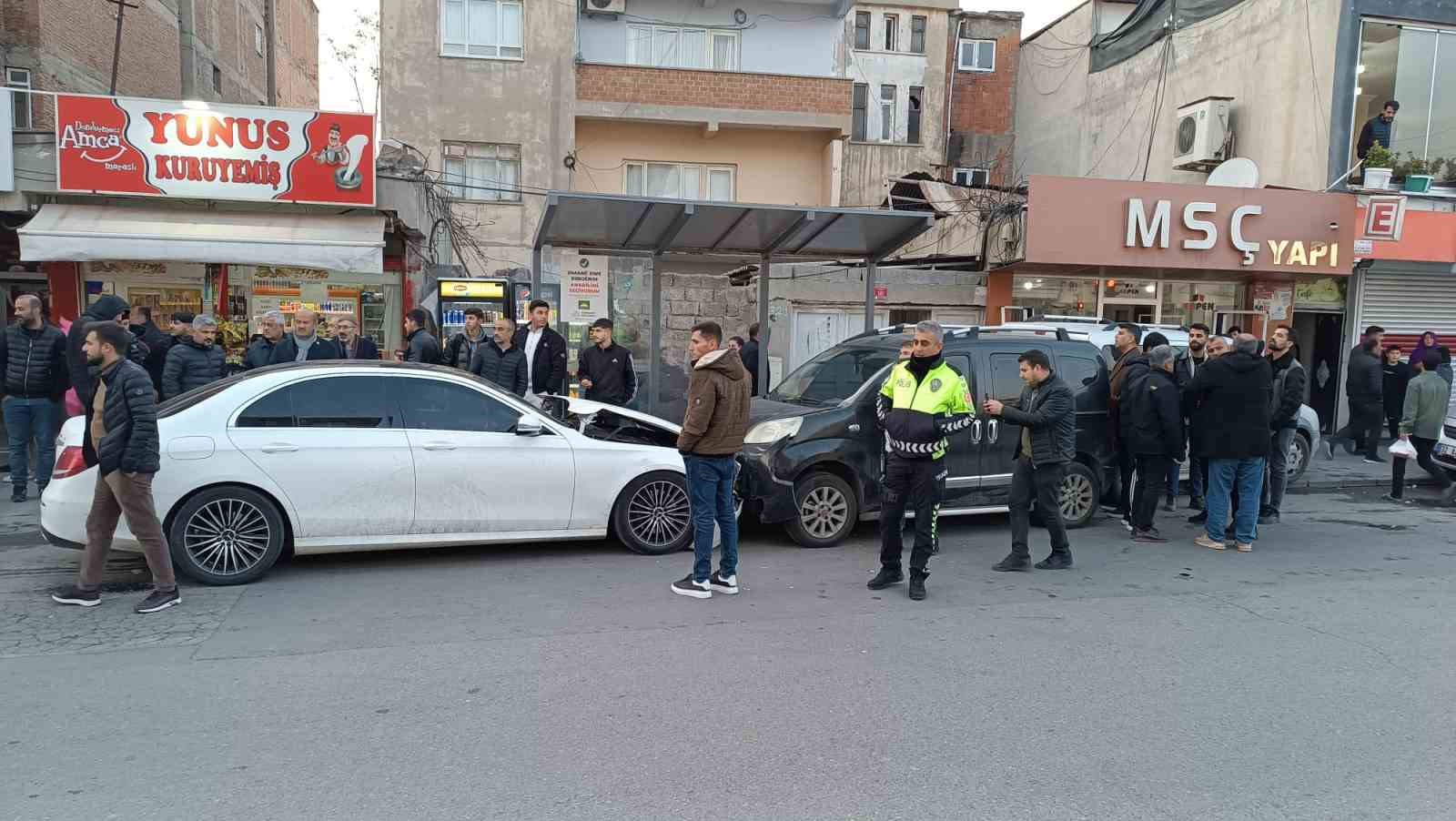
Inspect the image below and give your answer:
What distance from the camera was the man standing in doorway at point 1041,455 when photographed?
7.08m

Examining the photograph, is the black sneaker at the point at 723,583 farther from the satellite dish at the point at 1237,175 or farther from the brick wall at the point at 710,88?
the brick wall at the point at 710,88

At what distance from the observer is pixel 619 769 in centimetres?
375

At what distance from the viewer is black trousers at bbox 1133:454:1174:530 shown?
8.34 metres

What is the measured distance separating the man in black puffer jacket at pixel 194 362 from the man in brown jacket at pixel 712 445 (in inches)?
200

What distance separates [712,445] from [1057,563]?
10.0 feet

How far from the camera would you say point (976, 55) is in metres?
27.3

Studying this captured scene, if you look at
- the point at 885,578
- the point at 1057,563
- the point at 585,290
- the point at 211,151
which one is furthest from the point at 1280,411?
the point at 211,151

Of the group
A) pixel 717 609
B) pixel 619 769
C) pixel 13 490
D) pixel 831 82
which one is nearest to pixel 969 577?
pixel 717 609

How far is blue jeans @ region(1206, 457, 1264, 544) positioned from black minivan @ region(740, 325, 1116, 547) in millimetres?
1052

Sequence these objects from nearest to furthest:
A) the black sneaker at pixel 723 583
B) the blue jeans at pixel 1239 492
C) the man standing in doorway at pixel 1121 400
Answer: the black sneaker at pixel 723 583
the blue jeans at pixel 1239 492
the man standing in doorway at pixel 1121 400

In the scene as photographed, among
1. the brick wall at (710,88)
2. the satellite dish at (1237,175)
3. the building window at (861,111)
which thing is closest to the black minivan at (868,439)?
the satellite dish at (1237,175)

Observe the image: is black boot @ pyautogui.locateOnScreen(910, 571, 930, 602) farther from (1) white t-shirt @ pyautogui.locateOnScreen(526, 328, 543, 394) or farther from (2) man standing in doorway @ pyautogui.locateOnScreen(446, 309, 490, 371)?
(2) man standing in doorway @ pyautogui.locateOnScreen(446, 309, 490, 371)

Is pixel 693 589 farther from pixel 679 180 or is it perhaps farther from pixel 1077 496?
pixel 679 180

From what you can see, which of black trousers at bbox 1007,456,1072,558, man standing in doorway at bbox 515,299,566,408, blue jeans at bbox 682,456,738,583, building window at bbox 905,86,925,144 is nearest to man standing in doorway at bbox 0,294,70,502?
man standing in doorway at bbox 515,299,566,408
